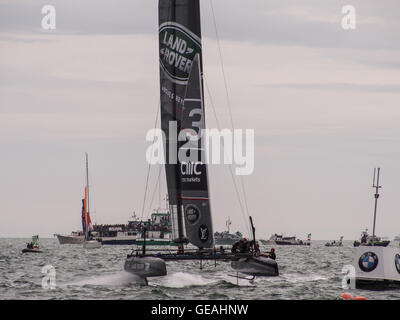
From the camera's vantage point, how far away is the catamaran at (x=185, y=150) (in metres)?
28.0

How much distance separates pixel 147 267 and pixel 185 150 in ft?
17.1

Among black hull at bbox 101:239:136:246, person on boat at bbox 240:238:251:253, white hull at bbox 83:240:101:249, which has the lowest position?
black hull at bbox 101:239:136:246

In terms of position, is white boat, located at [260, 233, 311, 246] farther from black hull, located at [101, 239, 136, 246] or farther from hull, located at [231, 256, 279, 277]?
hull, located at [231, 256, 279, 277]

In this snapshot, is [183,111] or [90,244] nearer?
[183,111]

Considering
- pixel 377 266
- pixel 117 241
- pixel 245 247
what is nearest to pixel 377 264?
pixel 377 266

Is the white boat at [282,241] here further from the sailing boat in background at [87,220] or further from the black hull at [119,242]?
the sailing boat in background at [87,220]

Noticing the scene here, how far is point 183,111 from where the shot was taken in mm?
30172

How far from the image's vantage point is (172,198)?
31391 mm

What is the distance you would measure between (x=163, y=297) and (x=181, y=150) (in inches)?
264

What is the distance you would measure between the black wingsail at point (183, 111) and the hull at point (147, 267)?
8.04 feet

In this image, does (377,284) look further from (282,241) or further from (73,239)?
(282,241)

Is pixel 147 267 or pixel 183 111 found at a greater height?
A: pixel 183 111

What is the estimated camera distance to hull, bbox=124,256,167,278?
27531 mm

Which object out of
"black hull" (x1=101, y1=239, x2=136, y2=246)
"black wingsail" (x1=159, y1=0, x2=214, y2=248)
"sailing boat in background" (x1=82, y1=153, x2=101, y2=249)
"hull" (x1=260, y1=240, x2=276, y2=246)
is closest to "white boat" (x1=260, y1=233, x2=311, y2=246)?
"hull" (x1=260, y1=240, x2=276, y2=246)
